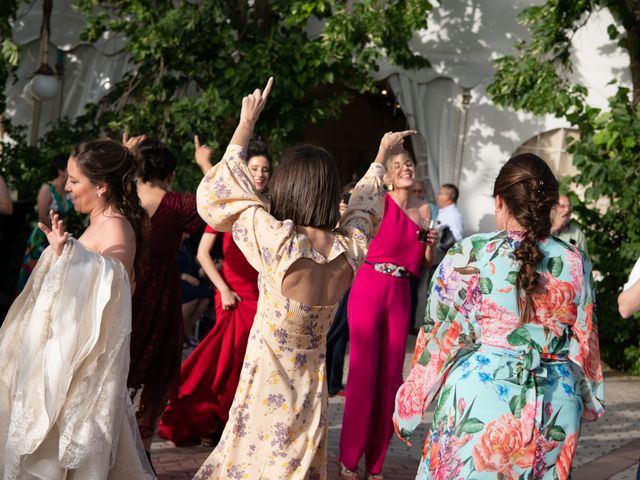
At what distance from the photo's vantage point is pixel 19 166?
11.4 metres

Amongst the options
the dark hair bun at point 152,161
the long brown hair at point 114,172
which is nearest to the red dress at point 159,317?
the dark hair bun at point 152,161

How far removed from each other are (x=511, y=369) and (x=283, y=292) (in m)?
0.91

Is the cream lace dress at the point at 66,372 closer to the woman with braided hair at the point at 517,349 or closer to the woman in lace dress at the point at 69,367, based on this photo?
the woman in lace dress at the point at 69,367

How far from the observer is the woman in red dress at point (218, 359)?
6246mm

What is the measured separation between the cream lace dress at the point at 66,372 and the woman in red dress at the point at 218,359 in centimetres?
202

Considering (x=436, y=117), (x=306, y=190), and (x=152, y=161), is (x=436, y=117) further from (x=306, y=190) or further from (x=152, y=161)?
(x=306, y=190)

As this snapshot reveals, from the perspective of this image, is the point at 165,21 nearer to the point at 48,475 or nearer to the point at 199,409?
the point at 199,409

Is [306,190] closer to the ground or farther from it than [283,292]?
farther from it

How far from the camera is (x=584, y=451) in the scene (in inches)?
290

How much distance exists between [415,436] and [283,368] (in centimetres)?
349

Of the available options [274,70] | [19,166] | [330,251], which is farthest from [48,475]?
[19,166]

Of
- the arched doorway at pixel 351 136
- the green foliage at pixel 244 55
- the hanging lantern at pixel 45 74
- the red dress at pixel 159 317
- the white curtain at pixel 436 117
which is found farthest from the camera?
the arched doorway at pixel 351 136

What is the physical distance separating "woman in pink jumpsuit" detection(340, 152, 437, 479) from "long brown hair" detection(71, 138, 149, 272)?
1.89 metres

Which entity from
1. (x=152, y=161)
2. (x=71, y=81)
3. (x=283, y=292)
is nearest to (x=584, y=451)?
(x=152, y=161)
